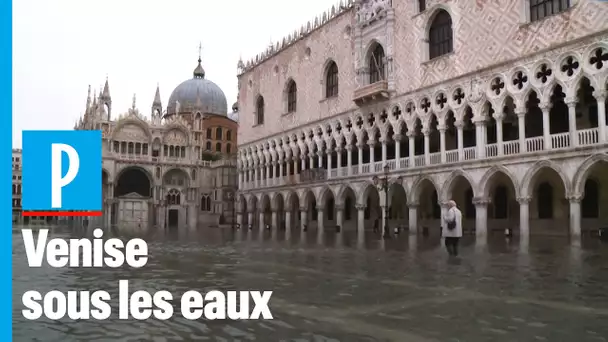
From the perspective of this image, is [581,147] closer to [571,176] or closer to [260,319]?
[571,176]

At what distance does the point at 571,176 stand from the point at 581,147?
45.5 inches

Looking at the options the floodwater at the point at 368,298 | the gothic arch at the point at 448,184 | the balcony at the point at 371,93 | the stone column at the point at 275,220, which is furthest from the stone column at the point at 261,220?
the floodwater at the point at 368,298

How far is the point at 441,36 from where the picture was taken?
1054 inches

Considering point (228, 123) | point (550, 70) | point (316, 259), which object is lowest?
point (316, 259)

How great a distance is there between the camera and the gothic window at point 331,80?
115ft

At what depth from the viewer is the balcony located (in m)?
28.9

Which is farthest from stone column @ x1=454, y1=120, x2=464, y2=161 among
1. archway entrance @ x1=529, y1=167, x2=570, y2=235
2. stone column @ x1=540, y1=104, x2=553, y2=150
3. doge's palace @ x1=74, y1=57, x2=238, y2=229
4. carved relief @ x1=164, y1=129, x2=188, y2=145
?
carved relief @ x1=164, y1=129, x2=188, y2=145

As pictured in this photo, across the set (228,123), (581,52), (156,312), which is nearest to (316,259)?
(156,312)

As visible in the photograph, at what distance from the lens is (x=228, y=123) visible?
6912 cm

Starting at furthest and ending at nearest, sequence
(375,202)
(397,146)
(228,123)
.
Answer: (228,123) → (375,202) → (397,146)

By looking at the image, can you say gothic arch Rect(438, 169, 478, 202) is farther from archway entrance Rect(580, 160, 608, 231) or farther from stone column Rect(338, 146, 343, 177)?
stone column Rect(338, 146, 343, 177)

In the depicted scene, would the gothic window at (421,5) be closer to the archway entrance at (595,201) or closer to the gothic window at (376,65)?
the gothic window at (376,65)

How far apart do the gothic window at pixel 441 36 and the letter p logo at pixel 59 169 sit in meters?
21.0

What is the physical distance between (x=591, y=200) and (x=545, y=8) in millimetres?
8559
